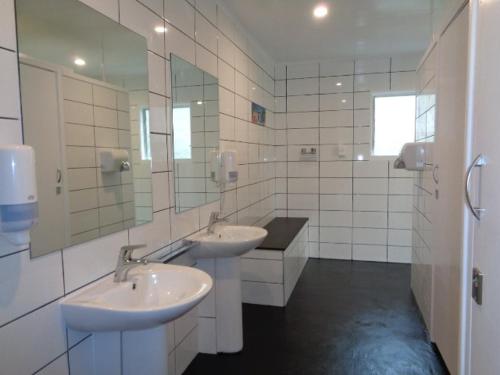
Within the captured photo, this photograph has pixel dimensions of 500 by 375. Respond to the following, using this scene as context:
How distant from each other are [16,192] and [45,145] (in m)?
0.30

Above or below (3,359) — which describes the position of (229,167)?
above

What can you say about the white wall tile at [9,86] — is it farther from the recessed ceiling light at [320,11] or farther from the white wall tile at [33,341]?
the recessed ceiling light at [320,11]

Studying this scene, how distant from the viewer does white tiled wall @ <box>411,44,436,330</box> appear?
2.56m

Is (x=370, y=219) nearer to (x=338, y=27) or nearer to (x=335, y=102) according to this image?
(x=335, y=102)

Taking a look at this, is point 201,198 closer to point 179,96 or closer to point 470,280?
point 179,96

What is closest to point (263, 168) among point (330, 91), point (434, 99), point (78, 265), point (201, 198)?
point (330, 91)

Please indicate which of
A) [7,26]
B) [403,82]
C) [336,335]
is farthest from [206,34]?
[403,82]

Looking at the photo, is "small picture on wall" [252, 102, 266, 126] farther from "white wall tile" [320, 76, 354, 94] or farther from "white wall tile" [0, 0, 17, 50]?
"white wall tile" [0, 0, 17, 50]

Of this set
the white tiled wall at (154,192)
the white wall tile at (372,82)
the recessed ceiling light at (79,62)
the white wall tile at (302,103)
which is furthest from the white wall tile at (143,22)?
the white wall tile at (372,82)

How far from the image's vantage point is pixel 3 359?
1.11 m

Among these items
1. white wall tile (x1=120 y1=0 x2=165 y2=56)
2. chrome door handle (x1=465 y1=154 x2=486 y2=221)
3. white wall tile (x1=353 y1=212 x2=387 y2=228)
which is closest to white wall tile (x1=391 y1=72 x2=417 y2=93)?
white wall tile (x1=353 y1=212 x2=387 y2=228)

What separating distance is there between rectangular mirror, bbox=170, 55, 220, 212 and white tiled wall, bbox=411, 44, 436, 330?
4.99ft

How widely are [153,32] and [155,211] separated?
0.94 m

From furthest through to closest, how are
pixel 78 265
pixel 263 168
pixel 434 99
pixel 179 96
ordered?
1. pixel 263 168
2. pixel 434 99
3. pixel 179 96
4. pixel 78 265
